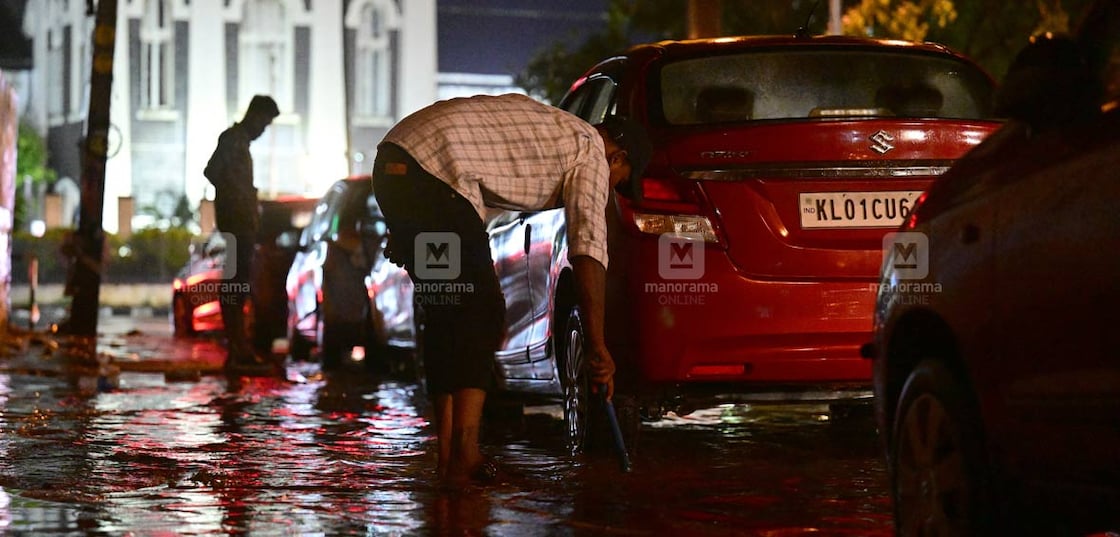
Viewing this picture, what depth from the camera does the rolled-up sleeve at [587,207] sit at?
7.22 metres

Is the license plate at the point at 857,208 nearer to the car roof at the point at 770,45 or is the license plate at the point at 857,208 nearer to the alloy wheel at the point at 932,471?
the car roof at the point at 770,45

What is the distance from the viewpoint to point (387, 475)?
7.80 meters

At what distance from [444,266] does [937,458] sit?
99.7 inches

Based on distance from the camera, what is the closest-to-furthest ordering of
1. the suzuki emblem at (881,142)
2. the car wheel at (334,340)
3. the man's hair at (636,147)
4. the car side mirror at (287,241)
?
the man's hair at (636,147) < the suzuki emblem at (881,142) < the car wheel at (334,340) < the car side mirror at (287,241)

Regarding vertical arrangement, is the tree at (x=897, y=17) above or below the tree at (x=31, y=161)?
above

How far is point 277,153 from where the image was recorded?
260 feet

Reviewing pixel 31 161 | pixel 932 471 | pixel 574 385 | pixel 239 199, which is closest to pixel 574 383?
pixel 574 385

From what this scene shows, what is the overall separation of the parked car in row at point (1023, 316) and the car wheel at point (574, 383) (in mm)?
2851

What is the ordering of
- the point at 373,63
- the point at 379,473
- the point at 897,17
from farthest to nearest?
the point at 373,63
the point at 897,17
the point at 379,473

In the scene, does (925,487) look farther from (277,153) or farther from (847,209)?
(277,153)

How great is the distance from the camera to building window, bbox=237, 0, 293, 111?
80.2 meters

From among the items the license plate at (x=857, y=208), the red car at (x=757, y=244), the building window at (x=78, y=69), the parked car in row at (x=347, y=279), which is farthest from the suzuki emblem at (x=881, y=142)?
the building window at (x=78, y=69)

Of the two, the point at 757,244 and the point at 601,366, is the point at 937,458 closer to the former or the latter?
the point at 601,366

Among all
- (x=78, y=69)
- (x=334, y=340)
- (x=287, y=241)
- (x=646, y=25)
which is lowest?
(x=334, y=340)
